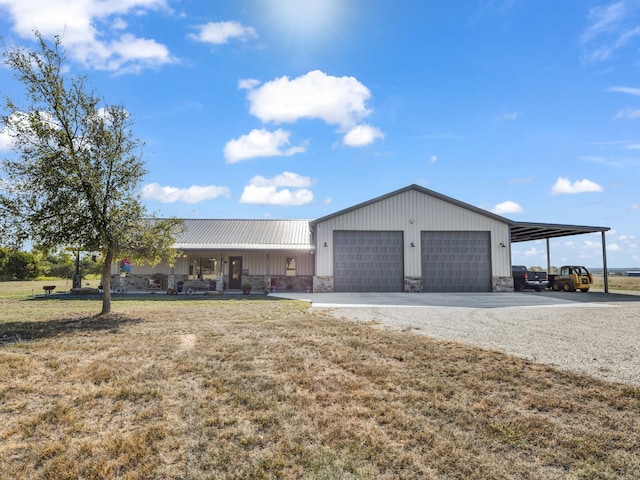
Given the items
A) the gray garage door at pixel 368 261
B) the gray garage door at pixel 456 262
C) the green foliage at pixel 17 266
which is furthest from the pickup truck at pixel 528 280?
the green foliage at pixel 17 266

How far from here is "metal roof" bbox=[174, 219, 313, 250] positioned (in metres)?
22.4

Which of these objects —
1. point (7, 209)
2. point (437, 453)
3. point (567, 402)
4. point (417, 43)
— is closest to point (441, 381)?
point (567, 402)

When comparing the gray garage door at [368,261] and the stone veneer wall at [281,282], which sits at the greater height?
the gray garage door at [368,261]

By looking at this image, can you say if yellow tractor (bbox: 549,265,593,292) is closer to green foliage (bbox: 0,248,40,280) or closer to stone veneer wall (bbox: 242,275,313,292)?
stone veneer wall (bbox: 242,275,313,292)

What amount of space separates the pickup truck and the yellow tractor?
2.47ft

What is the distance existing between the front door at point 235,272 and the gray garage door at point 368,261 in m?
6.38

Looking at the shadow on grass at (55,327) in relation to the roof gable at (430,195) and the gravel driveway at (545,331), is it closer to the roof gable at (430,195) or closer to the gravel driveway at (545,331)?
the gravel driveway at (545,331)

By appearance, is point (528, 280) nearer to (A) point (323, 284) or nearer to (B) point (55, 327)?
(A) point (323, 284)

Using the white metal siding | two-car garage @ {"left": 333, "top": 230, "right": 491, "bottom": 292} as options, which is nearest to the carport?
the white metal siding

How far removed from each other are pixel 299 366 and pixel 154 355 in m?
2.46

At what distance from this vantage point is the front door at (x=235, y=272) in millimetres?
23484

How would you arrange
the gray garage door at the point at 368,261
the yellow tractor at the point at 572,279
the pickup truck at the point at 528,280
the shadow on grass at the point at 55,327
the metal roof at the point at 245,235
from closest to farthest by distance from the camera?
the shadow on grass at the point at 55,327 < the gray garage door at the point at 368,261 < the metal roof at the point at 245,235 < the yellow tractor at the point at 572,279 < the pickup truck at the point at 528,280

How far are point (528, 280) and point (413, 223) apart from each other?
9.18 meters

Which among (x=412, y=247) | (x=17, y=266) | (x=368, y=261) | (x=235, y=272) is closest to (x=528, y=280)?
(x=412, y=247)
